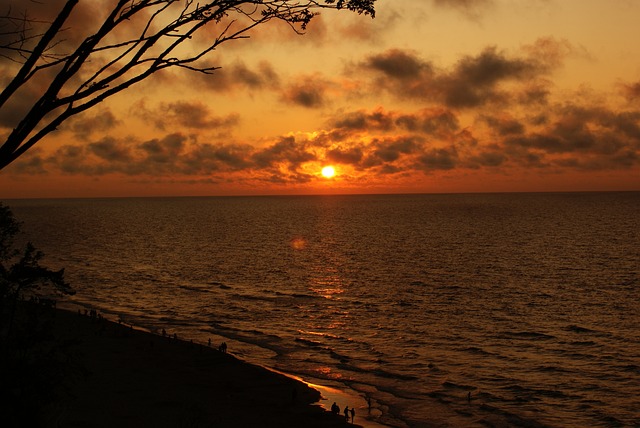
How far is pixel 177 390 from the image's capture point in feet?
93.0

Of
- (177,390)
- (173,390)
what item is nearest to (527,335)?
(177,390)

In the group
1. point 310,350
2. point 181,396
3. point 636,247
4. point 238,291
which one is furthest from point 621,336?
point 636,247

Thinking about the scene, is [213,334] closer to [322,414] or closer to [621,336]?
[322,414]

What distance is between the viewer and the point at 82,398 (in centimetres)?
2570

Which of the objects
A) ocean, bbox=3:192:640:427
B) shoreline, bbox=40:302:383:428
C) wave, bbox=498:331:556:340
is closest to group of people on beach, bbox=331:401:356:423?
shoreline, bbox=40:302:383:428

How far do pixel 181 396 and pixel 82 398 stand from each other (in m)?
4.27

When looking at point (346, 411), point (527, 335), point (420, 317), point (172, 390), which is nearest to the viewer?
point (346, 411)

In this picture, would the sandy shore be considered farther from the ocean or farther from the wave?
the wave

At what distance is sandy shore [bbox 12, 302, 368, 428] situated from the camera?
2377 cm

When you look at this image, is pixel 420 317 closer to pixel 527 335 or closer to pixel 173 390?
pixel 527 335

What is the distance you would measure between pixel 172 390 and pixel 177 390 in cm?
23

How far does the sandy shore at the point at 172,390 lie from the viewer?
936 inches

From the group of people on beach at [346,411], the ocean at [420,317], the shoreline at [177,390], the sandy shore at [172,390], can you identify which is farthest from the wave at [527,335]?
the group of people on beach at [346,411]

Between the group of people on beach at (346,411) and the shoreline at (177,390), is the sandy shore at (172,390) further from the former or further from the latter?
the group of people on beach at (346,411)
